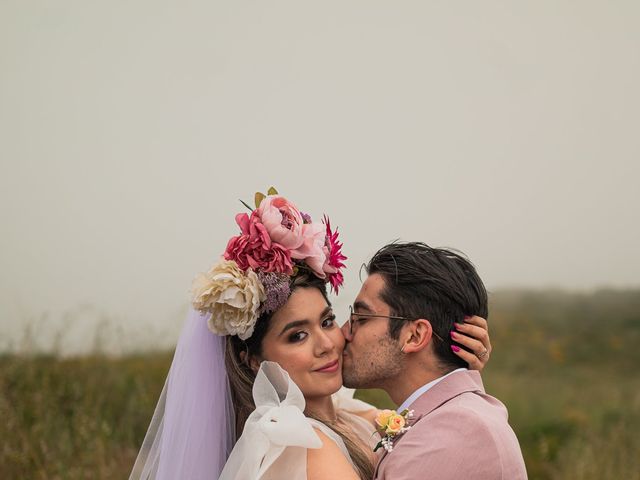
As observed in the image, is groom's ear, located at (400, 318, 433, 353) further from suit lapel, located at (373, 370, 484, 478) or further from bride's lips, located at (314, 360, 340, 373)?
bride's lips, located at (314, 360, 340, 373)

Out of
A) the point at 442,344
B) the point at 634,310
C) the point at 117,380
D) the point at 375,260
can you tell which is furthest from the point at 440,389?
the point at 634,310

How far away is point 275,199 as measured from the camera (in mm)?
3516

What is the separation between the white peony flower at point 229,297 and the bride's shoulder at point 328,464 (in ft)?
2.13

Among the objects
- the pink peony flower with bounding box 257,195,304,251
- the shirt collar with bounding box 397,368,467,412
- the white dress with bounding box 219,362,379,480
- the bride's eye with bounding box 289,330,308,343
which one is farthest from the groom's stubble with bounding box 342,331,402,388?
the pink peony flower with bounding box 257,195,304,251

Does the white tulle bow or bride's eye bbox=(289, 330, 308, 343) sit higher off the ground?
bride's eye bbox=(289, 330, 308, 343)

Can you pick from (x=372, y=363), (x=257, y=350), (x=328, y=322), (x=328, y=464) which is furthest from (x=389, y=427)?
(x=257, y=350)

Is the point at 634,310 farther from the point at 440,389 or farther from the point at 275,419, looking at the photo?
the point at 275,419

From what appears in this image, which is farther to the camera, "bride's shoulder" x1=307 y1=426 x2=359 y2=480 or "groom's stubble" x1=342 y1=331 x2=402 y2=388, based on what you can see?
"groom's stubble" x1=342 y1=331 x2=402 y2=388

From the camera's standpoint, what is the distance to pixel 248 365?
12.1ft

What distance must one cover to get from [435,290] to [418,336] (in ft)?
0.75

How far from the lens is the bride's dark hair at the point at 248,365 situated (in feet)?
11.6

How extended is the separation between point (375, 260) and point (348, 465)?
3.44 ft

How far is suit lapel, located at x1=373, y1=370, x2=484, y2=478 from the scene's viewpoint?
3211mm

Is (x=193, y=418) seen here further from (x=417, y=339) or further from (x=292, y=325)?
(x=417, y=339)
